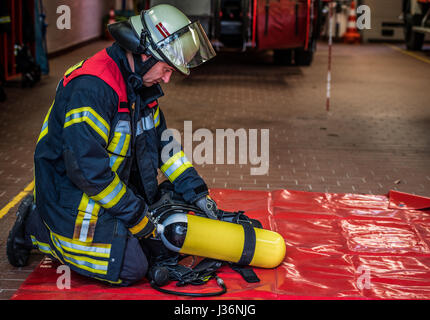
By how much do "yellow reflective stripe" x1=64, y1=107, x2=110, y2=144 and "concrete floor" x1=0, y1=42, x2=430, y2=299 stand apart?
1.08 m

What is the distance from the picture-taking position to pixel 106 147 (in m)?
3.32

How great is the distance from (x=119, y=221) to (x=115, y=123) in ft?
1.76

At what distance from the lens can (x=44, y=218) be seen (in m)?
3.41

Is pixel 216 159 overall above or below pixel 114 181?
below

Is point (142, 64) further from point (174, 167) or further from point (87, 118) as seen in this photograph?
point (174, 167)

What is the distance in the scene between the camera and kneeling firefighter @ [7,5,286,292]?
3.15 metres

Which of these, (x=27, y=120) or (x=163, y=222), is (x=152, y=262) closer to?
(x=163, y=222)

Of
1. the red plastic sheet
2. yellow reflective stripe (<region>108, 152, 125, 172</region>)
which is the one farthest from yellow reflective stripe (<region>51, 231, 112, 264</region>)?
yellow reflective stripe (<region>108, 152, 125, 172</region>)

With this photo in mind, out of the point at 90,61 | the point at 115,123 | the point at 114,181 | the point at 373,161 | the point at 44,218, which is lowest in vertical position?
the point at 373,161

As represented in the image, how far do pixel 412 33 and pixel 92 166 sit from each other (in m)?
16.5

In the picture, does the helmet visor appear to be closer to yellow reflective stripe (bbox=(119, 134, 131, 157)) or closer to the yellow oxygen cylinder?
yellow reflective stripe (bbox=(119, 134, 131, 157))

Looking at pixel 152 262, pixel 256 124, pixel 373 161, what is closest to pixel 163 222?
pixel 152 262

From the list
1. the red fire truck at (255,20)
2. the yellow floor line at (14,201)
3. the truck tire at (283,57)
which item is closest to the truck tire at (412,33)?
the truck tire at (283,57)

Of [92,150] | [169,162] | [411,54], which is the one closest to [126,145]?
[92,150]
